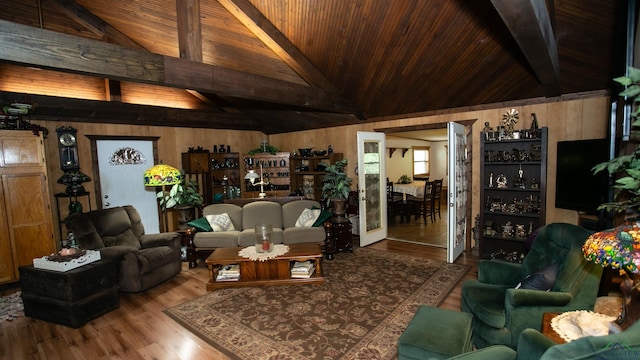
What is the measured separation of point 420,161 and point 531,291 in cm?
853

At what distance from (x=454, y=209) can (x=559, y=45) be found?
2.28 m

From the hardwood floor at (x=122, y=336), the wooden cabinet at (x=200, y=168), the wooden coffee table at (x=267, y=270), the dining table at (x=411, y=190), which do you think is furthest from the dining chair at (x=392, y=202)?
the wooden cabinet at (x=200, y=168)

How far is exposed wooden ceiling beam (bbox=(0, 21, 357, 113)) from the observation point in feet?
7.94

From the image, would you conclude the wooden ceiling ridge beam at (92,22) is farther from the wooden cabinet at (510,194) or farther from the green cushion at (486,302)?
the green cushion at (486,302)

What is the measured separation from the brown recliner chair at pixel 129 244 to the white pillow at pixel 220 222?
25.6 inches

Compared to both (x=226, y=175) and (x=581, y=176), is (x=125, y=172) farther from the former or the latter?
(x=581, y=176)

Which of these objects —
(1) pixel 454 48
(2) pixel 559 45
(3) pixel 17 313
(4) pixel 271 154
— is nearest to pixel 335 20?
(1) pixel 454 48

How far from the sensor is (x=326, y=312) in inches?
122

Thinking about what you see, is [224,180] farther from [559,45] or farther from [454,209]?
[559,45]

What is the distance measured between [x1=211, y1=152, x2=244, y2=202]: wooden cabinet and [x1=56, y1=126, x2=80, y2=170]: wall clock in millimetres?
2485

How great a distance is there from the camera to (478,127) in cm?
465

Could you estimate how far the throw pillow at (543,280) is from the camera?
235cm

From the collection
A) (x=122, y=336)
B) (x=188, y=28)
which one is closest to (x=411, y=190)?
(x=188, y=28)

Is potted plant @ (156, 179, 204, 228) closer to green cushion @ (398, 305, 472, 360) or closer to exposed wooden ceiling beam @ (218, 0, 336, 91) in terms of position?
exposed wooden ceiling beam @ (218, 0, 336, 91)
